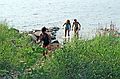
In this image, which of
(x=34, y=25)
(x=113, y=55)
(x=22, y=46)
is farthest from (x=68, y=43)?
(x=34, y=25)

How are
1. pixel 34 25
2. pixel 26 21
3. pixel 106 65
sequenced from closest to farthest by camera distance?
pixel 106 65 → pixel 34 25 → pixel 26 21

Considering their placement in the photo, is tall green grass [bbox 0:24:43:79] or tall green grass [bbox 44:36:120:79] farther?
tall green grass [bbox 0:24:43:79]

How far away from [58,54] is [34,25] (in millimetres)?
25260

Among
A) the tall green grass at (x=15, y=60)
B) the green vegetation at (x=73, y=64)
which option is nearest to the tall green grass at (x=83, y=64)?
the green vegetation at (x=73, y=64)

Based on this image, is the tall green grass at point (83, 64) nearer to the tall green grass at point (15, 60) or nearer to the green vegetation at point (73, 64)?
the green vegetation at point (73, 64)

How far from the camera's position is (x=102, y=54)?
8.51 meters

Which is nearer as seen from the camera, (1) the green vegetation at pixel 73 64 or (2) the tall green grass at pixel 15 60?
(1) the green vegetation at pixel 73 64

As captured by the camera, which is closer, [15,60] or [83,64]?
→ [83,64]

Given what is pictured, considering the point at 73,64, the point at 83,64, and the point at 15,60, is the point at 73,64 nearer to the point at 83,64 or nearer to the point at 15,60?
the point at 83,64

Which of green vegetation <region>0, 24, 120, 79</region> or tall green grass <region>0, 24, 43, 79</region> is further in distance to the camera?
tall green grass <region>0, 24, 43, 79</region>

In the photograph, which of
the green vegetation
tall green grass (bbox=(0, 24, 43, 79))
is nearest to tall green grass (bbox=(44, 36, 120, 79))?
the green vegetation

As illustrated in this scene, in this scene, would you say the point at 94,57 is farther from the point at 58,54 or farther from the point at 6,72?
the point at 6,72

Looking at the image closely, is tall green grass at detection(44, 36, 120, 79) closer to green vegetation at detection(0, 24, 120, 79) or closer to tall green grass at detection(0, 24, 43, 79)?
green vegetation at detection(0, 24, 120, 79)

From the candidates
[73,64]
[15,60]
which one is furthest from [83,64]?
[15,60]
